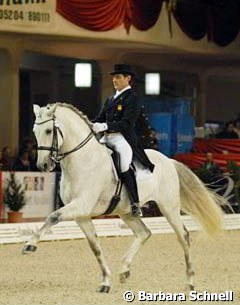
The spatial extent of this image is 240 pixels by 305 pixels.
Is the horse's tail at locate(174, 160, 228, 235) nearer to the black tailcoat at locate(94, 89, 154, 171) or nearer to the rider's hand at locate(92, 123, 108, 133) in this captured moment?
the black tailcoat at locate(94, 89, 154, 171)

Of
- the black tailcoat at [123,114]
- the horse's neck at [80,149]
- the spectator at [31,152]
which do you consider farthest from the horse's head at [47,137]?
the spectator at [31,152]

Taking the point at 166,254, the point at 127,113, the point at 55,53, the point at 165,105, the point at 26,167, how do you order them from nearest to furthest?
1. the point at 127,113
2. the point at 166,254
3. the point at 26,167
4. the point at 55,53
5. the point at 165,105

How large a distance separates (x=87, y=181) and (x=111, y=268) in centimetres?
244

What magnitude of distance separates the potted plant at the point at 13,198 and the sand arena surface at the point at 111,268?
1614 millimetres

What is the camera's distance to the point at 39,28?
712 inches

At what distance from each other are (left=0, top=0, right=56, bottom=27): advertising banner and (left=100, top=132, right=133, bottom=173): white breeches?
29.5ft

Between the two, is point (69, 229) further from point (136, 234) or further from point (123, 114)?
point (123, 114)

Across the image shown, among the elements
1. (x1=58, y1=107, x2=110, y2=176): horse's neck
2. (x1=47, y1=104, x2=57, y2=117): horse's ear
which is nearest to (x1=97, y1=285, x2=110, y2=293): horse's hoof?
(x1=58, y1=107, x2=110, y2=176): horse's neck

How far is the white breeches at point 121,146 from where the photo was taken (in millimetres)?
8930

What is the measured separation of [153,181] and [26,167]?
7784 millimetres

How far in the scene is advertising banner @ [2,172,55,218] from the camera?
15.7 metres

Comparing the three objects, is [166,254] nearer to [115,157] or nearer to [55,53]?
[115,157]

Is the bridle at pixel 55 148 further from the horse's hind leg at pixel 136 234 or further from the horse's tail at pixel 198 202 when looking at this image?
the horse's tail at pixel 198 202

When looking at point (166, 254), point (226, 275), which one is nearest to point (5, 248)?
point (166, 254)
